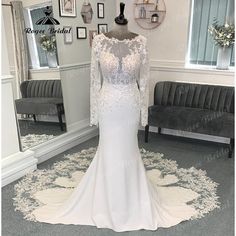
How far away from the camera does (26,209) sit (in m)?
2.56

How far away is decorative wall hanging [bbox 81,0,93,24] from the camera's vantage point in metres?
3.94

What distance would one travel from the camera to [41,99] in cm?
349

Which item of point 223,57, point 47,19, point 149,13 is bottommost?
point 223,57

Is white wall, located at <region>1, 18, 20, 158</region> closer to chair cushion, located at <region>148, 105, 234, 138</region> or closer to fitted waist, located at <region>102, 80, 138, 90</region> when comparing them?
fitted waist, located at <region>102, 80, 138, 90</region>

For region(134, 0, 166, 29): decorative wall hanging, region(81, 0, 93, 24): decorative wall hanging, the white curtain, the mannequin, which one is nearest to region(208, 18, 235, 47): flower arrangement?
region(134, 0, 166, 29): decorative wall hanging

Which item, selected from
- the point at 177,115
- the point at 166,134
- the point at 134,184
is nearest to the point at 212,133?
the point at 177,115

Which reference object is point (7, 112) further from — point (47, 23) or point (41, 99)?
point (47, 23)

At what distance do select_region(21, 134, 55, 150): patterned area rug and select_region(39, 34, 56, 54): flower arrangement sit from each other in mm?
1043

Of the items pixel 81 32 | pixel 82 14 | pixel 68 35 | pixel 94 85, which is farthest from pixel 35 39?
pixel 94 85

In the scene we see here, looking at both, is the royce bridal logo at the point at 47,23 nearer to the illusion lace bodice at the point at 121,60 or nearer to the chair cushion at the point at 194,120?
the illusion lace bodice at the point at 121,60

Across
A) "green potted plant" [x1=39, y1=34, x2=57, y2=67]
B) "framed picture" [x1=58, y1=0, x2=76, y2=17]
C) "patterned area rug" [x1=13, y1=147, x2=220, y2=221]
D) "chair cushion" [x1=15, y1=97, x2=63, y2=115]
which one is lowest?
"patterned area rug" [x1=13, y1=147, x2=220, y2=221]

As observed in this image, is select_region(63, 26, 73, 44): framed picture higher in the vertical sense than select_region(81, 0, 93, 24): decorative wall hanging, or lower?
lower

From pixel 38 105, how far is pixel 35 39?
0.78 meters

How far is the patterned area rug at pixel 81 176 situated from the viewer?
8.59ft
